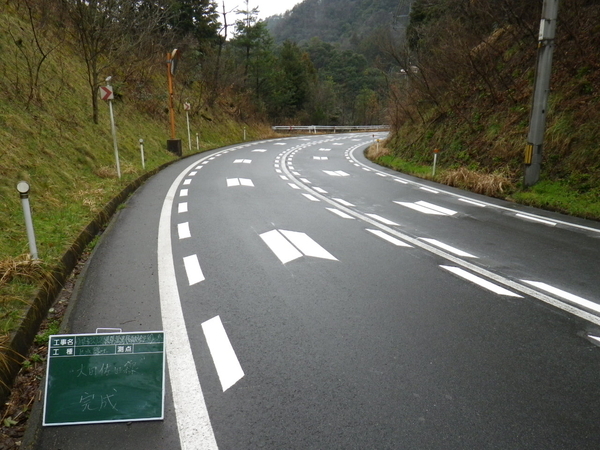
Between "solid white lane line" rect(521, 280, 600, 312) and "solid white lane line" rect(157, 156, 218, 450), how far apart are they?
3.80 m

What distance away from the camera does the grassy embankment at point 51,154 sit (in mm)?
5380

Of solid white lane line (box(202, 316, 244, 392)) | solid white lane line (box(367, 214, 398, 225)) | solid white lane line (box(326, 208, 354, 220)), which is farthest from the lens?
solid white lane line (box(326, 208, 354, 220))

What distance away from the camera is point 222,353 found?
3631 millimetres

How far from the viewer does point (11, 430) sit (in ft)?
9.20

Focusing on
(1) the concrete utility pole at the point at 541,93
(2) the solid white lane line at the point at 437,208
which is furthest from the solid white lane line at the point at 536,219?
(1) the concrete utility pole at the point at 541,93

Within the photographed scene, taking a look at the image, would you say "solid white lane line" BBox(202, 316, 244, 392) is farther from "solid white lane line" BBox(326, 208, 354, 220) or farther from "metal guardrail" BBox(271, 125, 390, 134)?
"metal guardrail" BBox(271, 125, 390, 134)

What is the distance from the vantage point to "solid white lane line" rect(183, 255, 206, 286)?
5270 mm

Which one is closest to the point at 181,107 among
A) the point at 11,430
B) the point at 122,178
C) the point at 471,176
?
the point at 122,178

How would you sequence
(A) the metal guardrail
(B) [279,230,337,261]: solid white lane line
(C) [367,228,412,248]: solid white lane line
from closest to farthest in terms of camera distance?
(B) [279,230,337,261]: solid white lane line < (C) [367,228,412,248]: solid white lane line < (A) the metal guardrail

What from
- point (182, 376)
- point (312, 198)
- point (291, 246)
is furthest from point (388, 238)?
point (182, 376)

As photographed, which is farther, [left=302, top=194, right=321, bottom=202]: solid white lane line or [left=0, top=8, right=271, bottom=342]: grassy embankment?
[left=302, top=194, right=321, bottom=202]: solid white lane line

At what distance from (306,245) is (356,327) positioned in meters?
2.78

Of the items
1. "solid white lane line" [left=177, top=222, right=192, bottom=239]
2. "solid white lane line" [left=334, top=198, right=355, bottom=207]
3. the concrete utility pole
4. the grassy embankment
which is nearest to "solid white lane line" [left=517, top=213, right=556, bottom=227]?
the concrete utility pole

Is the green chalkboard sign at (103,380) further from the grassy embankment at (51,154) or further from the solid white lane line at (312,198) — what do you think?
the solid white lane line at (312,198)
